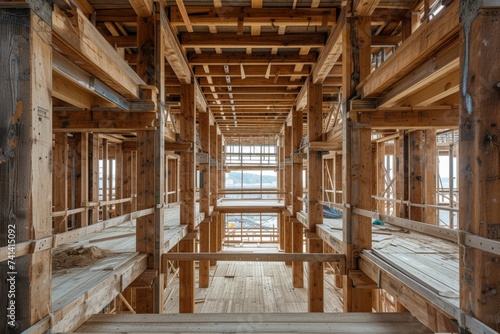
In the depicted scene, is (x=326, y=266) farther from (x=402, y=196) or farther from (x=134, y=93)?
(x=134, y=93)

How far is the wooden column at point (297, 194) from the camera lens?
30.2ft

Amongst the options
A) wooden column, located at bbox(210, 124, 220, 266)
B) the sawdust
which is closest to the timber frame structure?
the sawdust

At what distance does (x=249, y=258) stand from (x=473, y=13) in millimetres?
3805

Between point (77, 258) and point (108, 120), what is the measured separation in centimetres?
189

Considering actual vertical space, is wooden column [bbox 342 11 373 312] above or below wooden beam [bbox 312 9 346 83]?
below

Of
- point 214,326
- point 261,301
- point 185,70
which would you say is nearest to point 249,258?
point 214,326

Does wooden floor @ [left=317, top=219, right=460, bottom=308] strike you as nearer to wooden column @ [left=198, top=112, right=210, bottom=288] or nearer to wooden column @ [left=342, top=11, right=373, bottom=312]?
wooden column @ [left=342, top=11, right=373, bottom=312]

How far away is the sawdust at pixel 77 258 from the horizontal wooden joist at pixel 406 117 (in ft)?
13.3

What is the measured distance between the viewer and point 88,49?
2451 mm

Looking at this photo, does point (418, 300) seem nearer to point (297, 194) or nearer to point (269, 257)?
point (269, 257)

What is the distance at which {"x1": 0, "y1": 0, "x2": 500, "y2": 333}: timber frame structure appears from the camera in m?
1.81

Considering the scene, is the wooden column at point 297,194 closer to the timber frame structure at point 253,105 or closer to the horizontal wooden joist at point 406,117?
the timber frame structure at point 253,105

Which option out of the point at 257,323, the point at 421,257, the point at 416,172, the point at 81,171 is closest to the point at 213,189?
the point at 81,171

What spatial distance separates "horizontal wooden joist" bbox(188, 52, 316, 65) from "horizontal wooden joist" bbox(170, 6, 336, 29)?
159 centimetres
